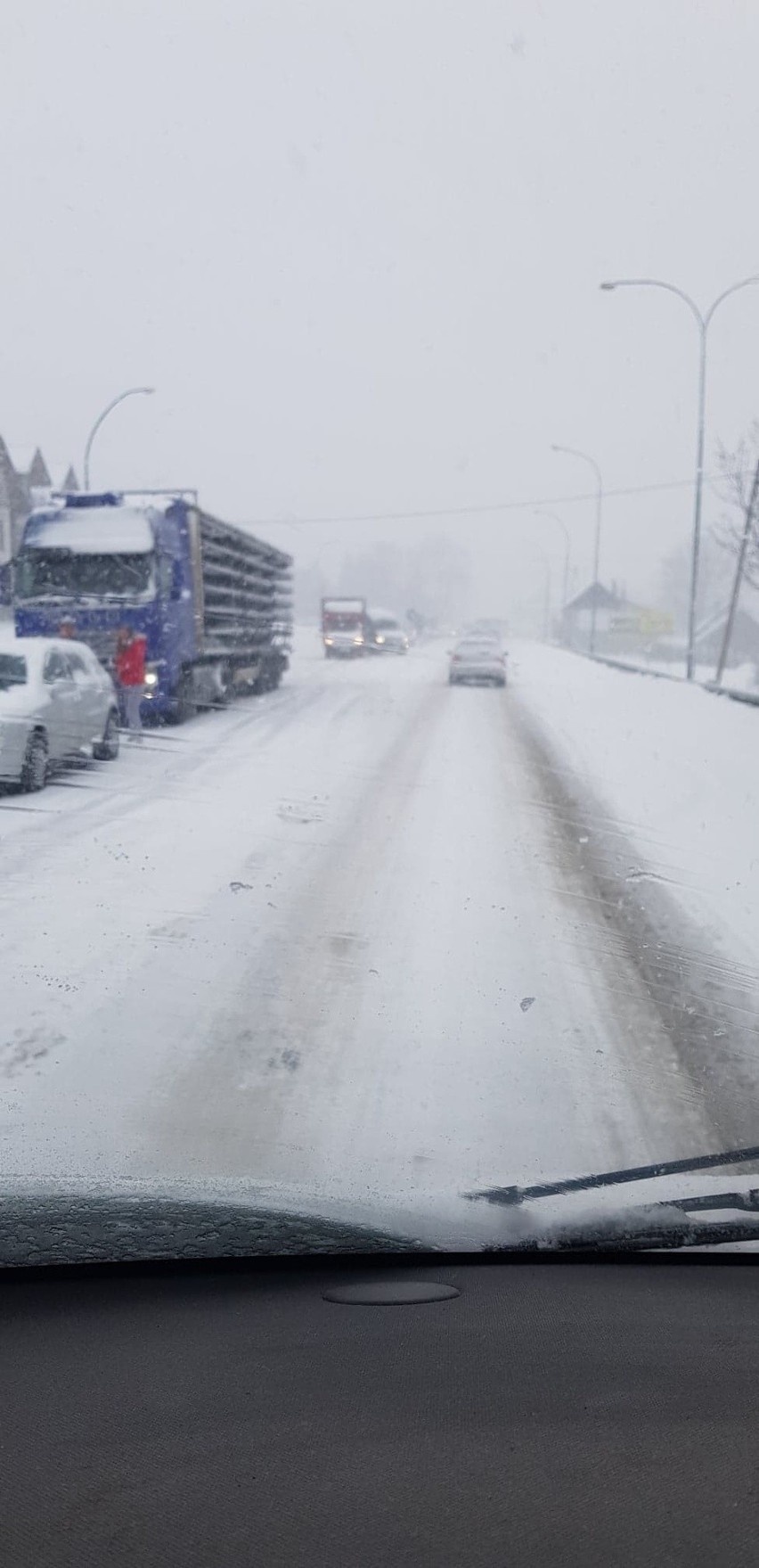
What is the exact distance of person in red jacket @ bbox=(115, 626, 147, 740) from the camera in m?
11.8

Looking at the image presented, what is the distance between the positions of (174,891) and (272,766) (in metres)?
→ 4.94

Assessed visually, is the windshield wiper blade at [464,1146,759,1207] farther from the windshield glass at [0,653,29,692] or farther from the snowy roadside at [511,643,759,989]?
the windshield glass at [0,653,29,692]

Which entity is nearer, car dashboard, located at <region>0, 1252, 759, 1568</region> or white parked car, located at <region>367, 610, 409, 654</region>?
car dashboard, located at <region>0, 1252, 759, 1568</region>

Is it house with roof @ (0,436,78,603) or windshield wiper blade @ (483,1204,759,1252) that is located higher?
house with roof @ (0,436,78,603)

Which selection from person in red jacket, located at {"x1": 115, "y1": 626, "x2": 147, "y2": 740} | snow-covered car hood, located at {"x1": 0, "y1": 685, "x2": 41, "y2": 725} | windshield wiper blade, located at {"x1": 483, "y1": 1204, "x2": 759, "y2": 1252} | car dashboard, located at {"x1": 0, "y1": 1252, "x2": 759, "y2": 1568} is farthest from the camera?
person in red jacket, located at {"x1": 115, "y1": 626, "x2": 147, "y2": 740}

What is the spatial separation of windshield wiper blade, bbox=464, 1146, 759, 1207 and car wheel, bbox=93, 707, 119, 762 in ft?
24.2

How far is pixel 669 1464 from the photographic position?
2.14m

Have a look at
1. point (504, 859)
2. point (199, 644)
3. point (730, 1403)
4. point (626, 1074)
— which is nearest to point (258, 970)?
point (626, 1074)

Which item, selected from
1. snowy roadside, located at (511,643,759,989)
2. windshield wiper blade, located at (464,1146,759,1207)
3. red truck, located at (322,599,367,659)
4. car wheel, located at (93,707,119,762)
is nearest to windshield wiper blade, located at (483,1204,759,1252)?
windshield wiper blade, located at (464,1146,759,1207)

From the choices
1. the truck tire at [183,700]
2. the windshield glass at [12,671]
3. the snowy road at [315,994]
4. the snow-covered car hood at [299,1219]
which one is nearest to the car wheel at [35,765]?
the snowy road at [315,994]

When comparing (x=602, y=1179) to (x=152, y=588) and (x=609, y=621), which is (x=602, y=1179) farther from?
(x=609, y=621)

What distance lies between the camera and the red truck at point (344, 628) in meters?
17.1

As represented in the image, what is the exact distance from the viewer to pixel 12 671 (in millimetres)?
9117

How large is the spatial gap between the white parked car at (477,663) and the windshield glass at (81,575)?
12.9 m
